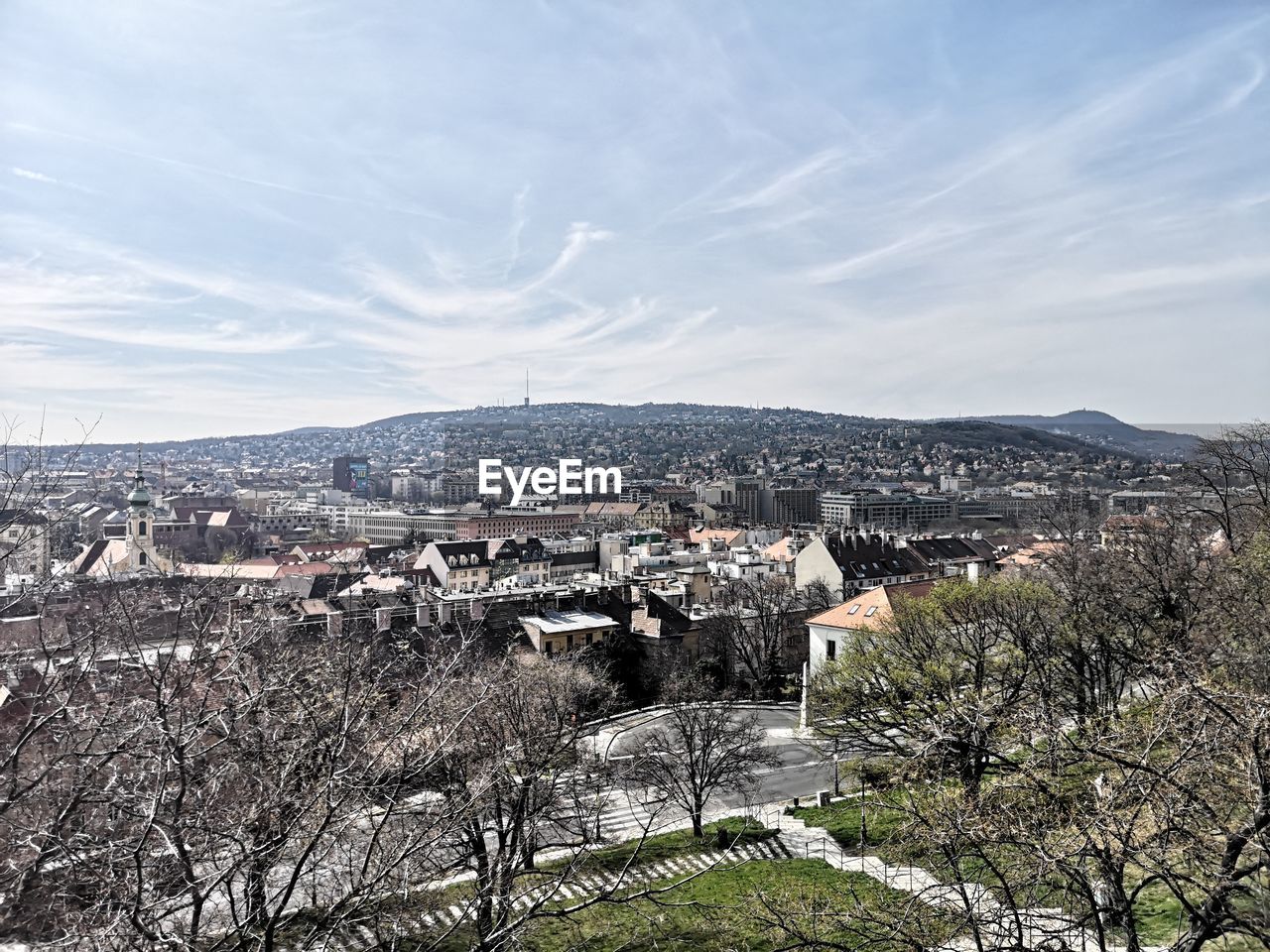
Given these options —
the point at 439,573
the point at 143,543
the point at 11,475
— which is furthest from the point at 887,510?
the point at 11,475

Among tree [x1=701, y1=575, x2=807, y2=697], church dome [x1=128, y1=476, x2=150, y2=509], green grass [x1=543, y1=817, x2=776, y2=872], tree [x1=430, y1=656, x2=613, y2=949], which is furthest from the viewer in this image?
Result: church dome [x1=128, y1=476, x2=150, y2=509]

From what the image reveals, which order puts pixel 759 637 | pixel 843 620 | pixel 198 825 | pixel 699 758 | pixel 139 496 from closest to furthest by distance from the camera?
pixel 198 825
pixel 699 758
pixel 843 620
pixel 759 637
pixel 139 496

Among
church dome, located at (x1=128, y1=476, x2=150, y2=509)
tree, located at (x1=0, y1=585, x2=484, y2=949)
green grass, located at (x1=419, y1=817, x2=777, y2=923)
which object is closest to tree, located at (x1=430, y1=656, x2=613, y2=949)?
green grass, located at (x1=419, y1=817, x2=777, y2=923)

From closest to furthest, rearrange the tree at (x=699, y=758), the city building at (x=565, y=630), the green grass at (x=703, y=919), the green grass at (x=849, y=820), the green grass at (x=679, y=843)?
the green grass at (x=703, y=919)
the green grass at (x=679, y=843)
the green grass at (x=849, y=820)
the tree at (x=699, y=758)
the city building at (x=565, y=630)

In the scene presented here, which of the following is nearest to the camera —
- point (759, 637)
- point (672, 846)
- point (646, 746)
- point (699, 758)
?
point (672, 846)

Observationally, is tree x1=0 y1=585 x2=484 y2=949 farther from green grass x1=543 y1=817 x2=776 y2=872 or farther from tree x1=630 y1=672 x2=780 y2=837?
tree x1=630 y1=672 x2=780 y2=837

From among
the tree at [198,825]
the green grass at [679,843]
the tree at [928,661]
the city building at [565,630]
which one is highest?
the tree at [198,825]

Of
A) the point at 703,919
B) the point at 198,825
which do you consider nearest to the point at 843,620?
the point at 703,919

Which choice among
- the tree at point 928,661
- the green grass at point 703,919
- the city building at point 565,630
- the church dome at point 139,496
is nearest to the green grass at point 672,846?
the green grass at point 703,919

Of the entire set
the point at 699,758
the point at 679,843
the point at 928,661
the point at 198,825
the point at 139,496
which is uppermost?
the point at 139,496

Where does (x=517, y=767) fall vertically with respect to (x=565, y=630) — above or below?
above

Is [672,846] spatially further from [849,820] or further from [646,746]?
[646,746]

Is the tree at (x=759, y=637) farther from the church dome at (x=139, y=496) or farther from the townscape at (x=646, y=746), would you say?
the church dome at (x=139, y=496)
